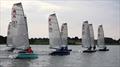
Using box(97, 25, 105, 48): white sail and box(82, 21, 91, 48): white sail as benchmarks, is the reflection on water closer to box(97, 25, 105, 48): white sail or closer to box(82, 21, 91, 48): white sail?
box(82, 21, 91, 48): white sail

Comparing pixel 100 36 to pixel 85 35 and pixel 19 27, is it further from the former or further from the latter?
pixel 19 27

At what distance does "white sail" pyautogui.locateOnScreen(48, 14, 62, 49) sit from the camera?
3041 inches

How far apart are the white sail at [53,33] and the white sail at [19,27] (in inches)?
657

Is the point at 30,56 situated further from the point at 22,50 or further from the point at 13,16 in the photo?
the point at 13,16

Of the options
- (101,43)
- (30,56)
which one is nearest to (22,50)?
(30,56)

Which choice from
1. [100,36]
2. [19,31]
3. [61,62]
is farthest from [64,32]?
[19,31]

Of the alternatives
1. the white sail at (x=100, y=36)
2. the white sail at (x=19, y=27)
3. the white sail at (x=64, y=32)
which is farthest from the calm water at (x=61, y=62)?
the white sail at (x=100, y=36)

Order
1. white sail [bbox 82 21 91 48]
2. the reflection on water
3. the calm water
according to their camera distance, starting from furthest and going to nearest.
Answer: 1. white sail [bbox 82 21 91 48]
2. the calm water
3. the reflection on water

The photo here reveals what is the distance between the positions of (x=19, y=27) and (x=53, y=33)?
17872 mm

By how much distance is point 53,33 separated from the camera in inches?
3063

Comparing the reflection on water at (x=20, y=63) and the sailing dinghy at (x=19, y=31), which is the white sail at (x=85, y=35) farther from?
the reflection on water at (x=20, y=63)

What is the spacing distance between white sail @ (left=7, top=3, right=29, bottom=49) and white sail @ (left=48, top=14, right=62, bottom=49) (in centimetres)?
1670

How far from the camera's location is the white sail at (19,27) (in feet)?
198

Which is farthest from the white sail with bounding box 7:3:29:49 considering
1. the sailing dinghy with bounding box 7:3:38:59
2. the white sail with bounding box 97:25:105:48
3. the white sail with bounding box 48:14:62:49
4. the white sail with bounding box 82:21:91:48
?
the white sail with bounding box 97:25:105:48
